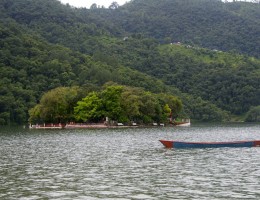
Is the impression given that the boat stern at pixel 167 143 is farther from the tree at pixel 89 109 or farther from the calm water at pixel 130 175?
the tree at pixel 89 109

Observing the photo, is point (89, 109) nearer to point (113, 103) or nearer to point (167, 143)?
point (113, 103)

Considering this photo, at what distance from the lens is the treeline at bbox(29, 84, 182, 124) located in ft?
462

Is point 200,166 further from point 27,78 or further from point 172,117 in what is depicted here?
point 27,78

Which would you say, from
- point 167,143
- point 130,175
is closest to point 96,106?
point 167,143

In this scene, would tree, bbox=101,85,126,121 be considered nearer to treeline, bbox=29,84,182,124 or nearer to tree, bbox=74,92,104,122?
treeline, bbox=29,84,182,124

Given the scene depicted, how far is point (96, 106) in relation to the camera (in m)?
144

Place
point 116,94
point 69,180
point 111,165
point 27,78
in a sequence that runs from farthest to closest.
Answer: point 27,78
point 116,94
point 111,165
point 69,180

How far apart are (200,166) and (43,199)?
722 inches

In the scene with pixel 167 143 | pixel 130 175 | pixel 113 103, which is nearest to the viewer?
pixel 130 175

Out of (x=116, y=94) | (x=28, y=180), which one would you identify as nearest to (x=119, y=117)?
(x=116, y=94)

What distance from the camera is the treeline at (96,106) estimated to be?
140875mm

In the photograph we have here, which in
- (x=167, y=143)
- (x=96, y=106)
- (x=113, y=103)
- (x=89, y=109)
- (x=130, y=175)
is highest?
(x=113, y=103)

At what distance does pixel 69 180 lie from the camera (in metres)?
36.3

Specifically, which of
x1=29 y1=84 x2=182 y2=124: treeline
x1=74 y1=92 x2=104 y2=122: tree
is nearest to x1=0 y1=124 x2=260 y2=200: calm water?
x1=29 y1=84 x2=182 y2=124: treeline
